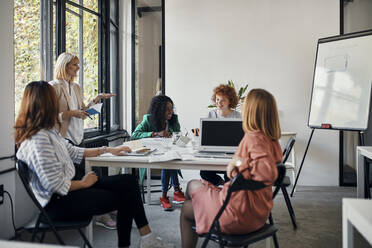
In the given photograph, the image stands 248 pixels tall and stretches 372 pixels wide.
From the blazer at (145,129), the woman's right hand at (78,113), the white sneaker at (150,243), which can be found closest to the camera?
the white sneaker at (150,243)

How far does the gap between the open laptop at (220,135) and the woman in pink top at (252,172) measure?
2.58 ft

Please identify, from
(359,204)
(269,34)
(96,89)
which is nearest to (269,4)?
(269,34)

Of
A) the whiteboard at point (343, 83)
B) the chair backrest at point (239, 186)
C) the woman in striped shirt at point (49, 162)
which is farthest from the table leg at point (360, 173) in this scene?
the woman in striped shirt at point (49, 162)

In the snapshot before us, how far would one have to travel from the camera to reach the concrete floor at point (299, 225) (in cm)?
266

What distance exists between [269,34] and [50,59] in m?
3.01

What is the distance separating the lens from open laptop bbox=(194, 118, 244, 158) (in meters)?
2.58

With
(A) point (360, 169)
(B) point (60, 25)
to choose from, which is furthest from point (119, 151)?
(A) point (360, 169)

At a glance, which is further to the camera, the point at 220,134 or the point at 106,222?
the point at 106,222

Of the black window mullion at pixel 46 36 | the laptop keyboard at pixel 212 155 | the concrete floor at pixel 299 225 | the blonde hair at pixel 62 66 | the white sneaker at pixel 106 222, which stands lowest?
the concrete floor at pixel 299 225

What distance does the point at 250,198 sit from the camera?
167 centimetres

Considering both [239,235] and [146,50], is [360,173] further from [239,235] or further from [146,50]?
[146,50]

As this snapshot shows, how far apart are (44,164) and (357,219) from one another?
1.48 meters

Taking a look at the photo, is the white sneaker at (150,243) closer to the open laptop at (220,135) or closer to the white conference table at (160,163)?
the white conference table at (160,163)

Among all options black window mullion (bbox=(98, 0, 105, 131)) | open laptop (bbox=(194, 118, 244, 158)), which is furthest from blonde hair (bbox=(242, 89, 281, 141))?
black window mullion (bbox=(98, 0, 105, 131))
